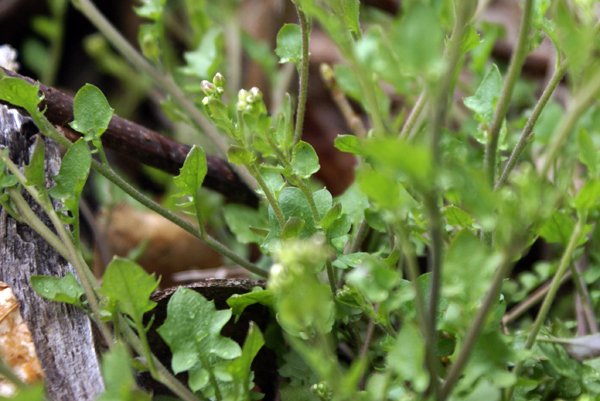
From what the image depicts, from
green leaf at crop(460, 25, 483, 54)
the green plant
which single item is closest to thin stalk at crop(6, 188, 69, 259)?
the green plant

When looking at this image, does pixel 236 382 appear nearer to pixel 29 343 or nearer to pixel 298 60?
pixel 29 343

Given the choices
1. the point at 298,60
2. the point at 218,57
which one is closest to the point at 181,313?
the point at 298,60

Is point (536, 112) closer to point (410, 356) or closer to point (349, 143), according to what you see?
point (349, 143)

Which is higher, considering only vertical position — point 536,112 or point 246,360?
point 536,112

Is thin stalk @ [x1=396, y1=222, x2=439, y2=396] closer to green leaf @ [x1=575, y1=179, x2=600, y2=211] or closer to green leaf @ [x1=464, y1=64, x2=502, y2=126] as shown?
green leaf @ [x1=575, y1=179, x2=600, y2=211]

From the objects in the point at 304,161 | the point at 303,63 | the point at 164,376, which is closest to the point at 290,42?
the point at 303,63

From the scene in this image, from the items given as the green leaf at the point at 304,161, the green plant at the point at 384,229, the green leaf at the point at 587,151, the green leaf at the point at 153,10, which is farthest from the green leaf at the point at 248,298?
the green leaf at the point at 153,10

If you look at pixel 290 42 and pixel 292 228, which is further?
pixel 290 42
